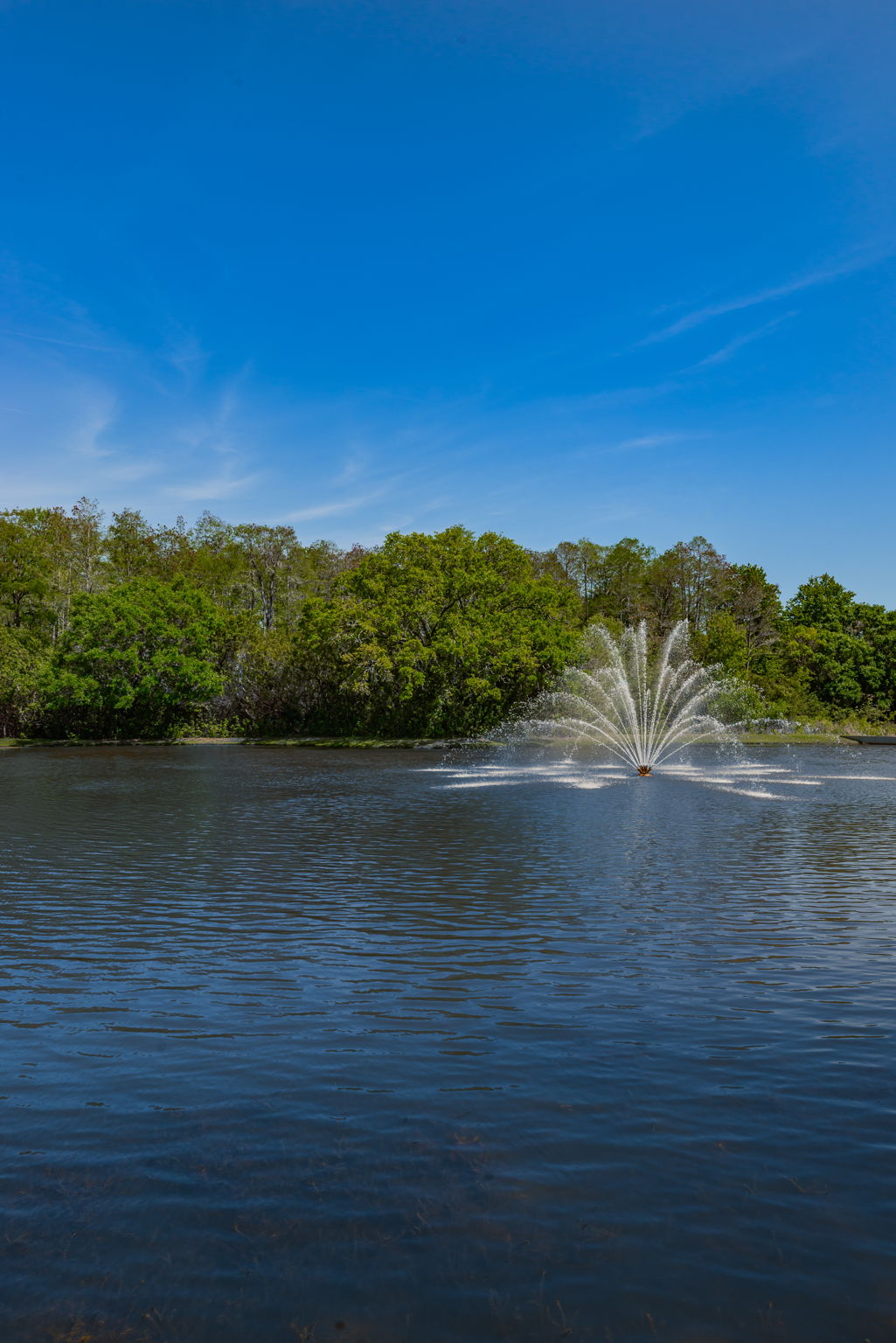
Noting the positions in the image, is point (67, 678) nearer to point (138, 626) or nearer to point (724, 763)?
point (138, 626)

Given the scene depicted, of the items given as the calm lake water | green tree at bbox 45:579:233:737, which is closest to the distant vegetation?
green tree at bbox 45:579:233:737

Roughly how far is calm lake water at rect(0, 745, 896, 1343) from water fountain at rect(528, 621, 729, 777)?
44.9 meters

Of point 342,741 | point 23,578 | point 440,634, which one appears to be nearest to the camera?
point 440,634

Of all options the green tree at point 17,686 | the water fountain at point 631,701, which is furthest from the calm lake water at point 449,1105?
the green tree at point 17,686

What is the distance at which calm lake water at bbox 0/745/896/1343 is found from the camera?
235 inches

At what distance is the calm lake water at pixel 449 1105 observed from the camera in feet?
19.6

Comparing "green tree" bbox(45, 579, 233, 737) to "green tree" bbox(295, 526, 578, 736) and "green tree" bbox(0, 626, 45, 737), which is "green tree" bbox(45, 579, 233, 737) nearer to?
"green tree" bbox(0, 626, 45, 737)

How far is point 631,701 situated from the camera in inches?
2542

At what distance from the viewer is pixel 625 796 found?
37.0 m

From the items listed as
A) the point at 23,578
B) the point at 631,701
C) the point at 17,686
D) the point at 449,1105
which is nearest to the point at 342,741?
the point at 631,701

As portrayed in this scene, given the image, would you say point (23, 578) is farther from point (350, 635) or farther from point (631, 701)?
point (631, 701)

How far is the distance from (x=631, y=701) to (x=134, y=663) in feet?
149

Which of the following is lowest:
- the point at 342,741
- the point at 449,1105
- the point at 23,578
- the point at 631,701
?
the point at 449,1105

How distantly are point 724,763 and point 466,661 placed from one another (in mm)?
26798
